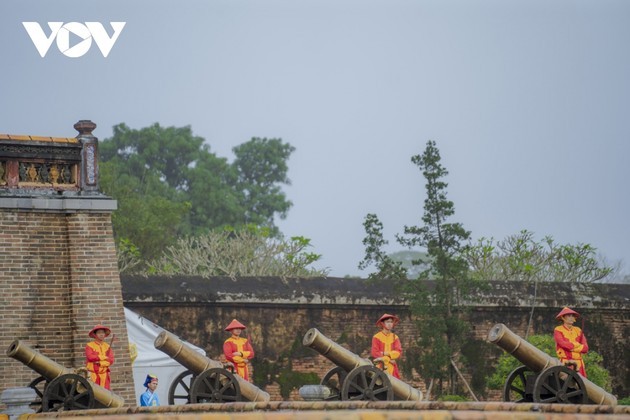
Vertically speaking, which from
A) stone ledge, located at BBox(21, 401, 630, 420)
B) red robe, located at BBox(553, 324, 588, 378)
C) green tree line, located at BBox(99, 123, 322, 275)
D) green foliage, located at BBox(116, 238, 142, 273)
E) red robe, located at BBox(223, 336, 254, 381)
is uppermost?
green tree line, located at BBox(99, 123, 322, 275)

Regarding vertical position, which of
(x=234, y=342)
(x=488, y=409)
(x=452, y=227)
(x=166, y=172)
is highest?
(x=166, y=172)

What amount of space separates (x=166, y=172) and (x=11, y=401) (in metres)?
43.6

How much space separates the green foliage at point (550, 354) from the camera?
21.7 metres

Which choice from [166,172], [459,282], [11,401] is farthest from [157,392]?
[166,172]

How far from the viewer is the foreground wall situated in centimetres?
2181

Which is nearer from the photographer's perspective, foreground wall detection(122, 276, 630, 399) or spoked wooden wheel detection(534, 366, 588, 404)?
spoked wooden wheel detection(534, 366, 588, 404)

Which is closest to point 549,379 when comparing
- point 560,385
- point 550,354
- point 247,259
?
point 560,385

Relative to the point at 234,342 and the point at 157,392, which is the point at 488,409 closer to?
the point at 234,342

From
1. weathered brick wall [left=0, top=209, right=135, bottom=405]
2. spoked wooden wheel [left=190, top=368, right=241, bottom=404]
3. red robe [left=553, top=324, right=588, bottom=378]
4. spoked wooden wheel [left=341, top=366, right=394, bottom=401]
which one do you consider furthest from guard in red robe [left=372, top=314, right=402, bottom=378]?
weathered brick wall [left=0, top=209, right=135, bottom=405]

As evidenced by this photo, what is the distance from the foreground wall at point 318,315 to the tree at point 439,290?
0.62 m

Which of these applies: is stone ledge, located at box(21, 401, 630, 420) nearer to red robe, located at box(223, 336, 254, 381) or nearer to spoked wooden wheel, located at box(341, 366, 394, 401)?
spoked wooden wheel, located at box(341, 366, 394, 401)

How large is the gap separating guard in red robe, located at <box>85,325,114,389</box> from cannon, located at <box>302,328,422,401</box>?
2.36 m

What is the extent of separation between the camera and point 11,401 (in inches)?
551

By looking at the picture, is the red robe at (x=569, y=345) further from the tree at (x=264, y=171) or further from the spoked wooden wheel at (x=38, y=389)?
the tree at (x=264, y=171)
